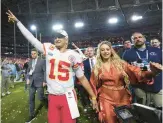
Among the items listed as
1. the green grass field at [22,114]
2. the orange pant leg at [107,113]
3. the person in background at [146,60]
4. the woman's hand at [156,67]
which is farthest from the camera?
the green grass field at [22,114]

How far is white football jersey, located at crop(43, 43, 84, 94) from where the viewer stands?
11.4 feet

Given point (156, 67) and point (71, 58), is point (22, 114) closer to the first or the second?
point (71, 58)

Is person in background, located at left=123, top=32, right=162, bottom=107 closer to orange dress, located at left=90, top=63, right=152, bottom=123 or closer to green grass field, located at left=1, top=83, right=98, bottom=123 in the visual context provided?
orange dress, located at left=90, top=63, right=152, bottom=123

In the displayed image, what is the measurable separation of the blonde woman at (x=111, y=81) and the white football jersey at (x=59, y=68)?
1.36 ft

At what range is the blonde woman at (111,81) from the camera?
3502 millimetres

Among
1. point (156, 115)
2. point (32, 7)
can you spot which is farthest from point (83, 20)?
point (156, 115)

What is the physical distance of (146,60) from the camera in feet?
14.3

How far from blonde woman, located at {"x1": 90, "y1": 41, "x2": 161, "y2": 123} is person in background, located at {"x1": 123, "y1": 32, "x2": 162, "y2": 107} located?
766 millimetres

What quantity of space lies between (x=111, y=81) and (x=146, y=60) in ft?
3.81

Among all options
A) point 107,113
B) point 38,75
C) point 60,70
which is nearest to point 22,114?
point 38,75

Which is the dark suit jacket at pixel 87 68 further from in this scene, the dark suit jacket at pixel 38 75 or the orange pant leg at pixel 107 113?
the orange pant leg at pixel 107 113

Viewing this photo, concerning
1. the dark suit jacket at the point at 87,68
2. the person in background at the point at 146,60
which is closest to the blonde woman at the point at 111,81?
the person in background at the point at 146,60

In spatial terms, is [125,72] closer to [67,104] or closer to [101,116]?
[101,116]

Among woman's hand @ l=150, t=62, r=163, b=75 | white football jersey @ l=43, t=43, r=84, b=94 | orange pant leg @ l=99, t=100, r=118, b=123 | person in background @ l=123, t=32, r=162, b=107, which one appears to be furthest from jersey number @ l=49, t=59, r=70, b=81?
person in background @ l=123, t=32, r=162, b=107
